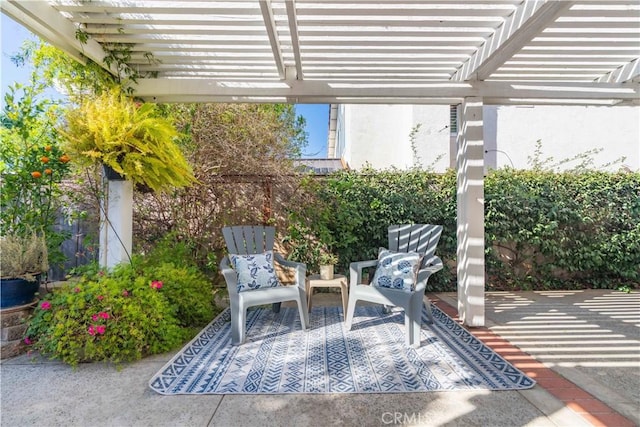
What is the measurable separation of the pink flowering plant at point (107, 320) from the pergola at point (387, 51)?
713 millimetres

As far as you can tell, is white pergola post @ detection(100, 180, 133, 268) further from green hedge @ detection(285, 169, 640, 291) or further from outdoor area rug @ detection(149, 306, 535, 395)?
green hedge @ detection(285, 169, 640, 291)

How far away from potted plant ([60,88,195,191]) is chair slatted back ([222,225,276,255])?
0.95 metres

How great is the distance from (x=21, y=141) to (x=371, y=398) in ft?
12.0

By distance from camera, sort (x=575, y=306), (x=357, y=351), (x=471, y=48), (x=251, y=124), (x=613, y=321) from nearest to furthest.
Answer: (x=357, y=351)
(x=471, y=48)
(x=613, y=321)
(x=575, y=306)
(x=251, y=124)

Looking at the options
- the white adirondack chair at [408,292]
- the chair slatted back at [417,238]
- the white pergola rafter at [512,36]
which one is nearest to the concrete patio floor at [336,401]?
the white adirondack chair at [408,292]

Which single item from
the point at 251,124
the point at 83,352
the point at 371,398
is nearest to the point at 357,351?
the point at 371,398

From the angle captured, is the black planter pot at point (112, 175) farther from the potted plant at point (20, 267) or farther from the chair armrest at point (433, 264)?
the chair armrest at point (433, 264)

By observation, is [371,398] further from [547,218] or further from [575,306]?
[547,218]

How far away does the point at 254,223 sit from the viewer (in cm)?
440

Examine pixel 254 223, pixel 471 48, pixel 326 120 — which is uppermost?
pixel 326 120

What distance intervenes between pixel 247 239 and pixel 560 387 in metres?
2.80

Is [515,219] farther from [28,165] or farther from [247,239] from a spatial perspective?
[28,165]

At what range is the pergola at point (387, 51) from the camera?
2.24 meters

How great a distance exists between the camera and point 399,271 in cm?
304
